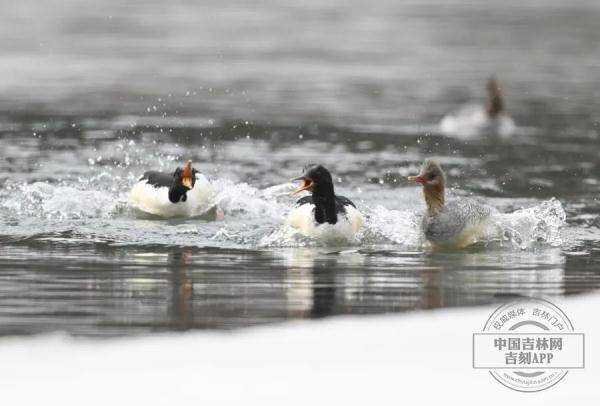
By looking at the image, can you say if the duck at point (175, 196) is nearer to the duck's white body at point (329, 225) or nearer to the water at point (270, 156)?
the water at point (270, 156)

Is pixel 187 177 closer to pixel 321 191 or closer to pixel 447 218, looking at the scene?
pixel 321 191

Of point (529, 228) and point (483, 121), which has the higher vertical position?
point (483, 121)

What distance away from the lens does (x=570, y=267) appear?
12.1 meters

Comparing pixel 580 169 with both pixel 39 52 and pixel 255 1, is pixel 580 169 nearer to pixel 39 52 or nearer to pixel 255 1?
pixel 39 52

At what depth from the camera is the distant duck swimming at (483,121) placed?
21000 mm

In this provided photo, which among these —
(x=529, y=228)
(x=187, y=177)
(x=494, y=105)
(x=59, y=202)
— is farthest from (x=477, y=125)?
(x=59, y=202)

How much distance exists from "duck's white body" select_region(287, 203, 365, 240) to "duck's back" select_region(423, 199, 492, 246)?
746 millimetres

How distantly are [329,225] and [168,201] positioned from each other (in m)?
2.25

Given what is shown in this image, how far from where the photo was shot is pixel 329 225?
13344mm

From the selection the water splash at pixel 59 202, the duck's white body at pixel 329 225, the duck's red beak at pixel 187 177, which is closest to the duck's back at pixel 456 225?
the duck's white body at pixel 329 225

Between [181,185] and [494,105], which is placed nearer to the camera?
[181,185]

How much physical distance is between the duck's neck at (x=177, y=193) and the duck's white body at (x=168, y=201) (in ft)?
0.11

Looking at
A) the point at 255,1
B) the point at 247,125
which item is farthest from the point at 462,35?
the point at 247,125

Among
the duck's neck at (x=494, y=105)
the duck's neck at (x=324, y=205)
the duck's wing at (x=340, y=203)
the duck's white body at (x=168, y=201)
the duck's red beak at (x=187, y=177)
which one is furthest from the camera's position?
the duck's neck at (x=494, y=105)
